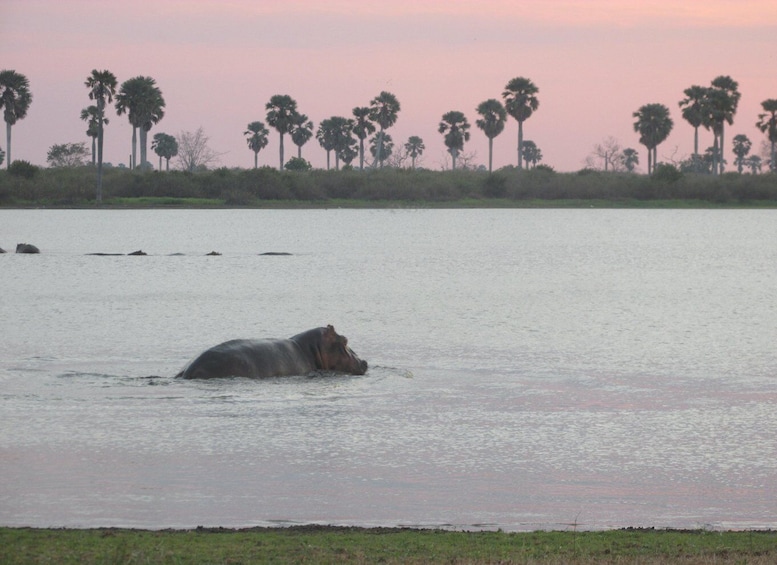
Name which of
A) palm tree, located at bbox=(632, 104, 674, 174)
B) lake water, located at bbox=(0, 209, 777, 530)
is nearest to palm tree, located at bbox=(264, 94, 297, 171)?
palm tree, located at bbox=(632, 104, 674, 174)

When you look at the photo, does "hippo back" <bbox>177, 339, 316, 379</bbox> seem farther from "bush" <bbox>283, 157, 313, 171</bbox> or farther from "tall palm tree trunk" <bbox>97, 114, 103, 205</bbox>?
"bush" <bbox>283, 157, 313, 171</bbox>

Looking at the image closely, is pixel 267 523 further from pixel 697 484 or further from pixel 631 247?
pixel 631 247

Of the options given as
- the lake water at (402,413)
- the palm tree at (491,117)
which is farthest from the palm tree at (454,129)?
the lake water at (402,413)

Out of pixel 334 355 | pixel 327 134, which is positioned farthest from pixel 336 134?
pixel 334 355

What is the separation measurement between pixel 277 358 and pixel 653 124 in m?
116

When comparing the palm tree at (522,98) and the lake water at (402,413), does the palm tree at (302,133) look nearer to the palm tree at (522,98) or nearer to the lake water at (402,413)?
the palm tree at (522,98)

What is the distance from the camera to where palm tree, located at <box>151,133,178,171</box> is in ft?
593

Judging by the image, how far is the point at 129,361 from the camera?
1886cm

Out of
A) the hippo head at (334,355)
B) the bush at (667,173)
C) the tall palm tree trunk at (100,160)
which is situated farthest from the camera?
the bush at (667,173)

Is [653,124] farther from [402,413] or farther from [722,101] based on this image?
[402,413]

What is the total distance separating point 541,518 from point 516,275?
34.5 metres

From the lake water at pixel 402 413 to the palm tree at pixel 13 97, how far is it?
94753 millimetres

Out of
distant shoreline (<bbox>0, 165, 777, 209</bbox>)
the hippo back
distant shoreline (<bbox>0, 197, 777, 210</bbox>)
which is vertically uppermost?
distant shoreline (<bbox>0, 165, 777, 209</bbox>)

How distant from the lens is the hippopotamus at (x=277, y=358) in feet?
52.3
